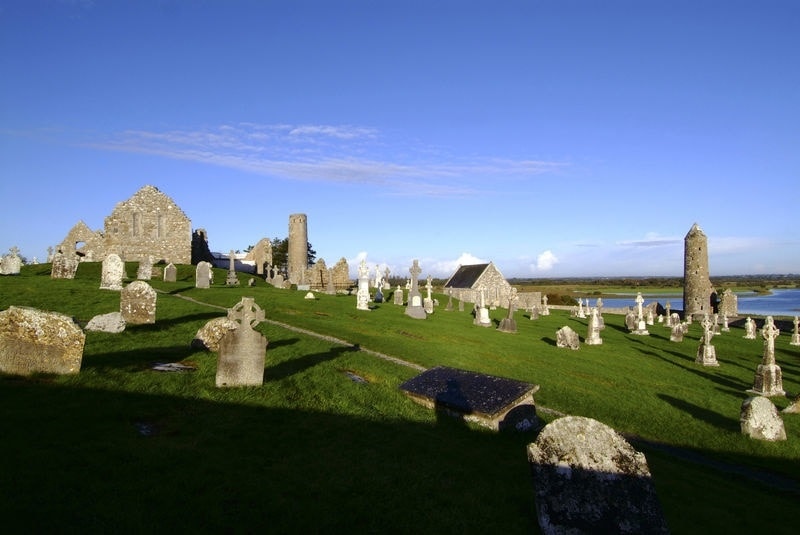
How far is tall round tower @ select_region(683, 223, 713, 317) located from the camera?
5369cm

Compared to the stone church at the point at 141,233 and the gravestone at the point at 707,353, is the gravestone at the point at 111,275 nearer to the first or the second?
the stone church at the point at 141,233

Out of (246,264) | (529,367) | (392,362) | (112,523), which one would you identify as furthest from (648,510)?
(246,264)

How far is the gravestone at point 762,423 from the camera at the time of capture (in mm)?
12258

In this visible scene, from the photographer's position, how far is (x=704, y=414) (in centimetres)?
1434

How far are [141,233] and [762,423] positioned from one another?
1886 inches

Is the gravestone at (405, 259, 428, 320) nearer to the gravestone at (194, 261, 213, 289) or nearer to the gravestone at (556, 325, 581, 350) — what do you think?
the gravestone at (556, 325, 581, 350)

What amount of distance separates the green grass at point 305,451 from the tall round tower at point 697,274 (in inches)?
1667

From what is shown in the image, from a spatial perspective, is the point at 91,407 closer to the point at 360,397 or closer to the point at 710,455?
the point at 360,397

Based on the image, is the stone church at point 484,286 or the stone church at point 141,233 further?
the stone church at point 484,286

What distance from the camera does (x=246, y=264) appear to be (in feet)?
210

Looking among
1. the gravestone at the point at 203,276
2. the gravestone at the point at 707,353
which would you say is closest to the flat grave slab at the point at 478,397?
the gravestone at the point at 707,353

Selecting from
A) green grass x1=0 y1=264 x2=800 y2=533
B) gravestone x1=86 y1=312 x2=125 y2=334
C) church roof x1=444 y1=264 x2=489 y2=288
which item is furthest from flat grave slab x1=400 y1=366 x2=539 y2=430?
church roof x1=444 y1=264 x2=489 y2=288

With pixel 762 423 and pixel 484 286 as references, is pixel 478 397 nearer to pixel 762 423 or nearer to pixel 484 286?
pixel 762 423

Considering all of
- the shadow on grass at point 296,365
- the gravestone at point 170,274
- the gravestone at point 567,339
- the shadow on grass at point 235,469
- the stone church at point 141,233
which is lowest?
the gravestone at point 567,339
